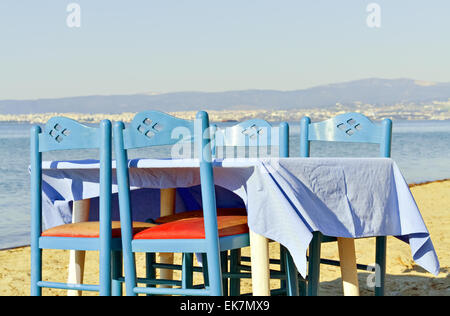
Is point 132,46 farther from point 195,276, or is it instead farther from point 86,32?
point 195,276

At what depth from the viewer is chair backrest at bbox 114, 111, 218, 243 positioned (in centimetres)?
208

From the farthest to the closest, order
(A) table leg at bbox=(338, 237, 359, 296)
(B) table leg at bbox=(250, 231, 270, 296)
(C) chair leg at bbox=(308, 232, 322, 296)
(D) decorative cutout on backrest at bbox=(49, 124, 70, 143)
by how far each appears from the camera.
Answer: (C) chair leg at bbox=(308, 232, 322, 296) → (A) table leg at bbox=(338, 237, 359, 296) → (D) decorative cutout on backrest at bbox=(49, 124, 70, 143) → (B) table leg at bbox=(250, 231, 270, 296)

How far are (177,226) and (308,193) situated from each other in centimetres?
47

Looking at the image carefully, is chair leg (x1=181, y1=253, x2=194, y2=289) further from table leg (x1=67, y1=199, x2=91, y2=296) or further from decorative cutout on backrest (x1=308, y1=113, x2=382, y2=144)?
decorative cutout on backrest (x1=308, y1=113, x2=382, y2=144)

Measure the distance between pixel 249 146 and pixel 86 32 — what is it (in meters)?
28.9

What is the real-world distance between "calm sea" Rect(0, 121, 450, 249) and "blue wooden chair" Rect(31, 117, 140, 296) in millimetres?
4496

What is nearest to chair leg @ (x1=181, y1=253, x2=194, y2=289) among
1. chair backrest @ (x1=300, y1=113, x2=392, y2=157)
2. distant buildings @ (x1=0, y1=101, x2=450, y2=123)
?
chair backrest @ (x1=300, y1=113, x2=392, y2=157)

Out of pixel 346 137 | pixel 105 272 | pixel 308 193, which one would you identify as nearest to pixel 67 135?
pixel 105 272

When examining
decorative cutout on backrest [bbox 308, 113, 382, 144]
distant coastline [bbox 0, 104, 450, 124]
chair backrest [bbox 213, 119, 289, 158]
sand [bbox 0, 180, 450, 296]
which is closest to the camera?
decorative cutout on backrest [bbox 308, 113, 382, 144]

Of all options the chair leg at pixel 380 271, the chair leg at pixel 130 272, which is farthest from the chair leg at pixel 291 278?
the chair leg at pixel 130 272

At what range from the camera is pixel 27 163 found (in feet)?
55.3

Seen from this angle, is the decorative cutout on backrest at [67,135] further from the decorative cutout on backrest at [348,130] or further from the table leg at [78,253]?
the decorative cutout on backrest at [348,130]

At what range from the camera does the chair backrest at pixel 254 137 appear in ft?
10.8

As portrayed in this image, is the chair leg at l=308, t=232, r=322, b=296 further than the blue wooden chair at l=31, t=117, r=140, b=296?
Yes
